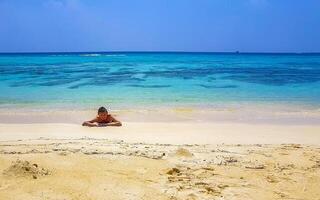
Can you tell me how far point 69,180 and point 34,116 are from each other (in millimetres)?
8191

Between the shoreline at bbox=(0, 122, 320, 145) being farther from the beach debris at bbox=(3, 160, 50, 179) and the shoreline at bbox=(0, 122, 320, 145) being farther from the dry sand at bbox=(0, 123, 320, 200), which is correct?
the beach debris at bbox=(3, 160, 50, 179)

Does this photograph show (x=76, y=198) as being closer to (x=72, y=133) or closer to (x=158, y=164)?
(x=158, y=164)

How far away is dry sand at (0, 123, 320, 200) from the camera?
5.55 m

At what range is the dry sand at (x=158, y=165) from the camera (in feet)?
18.2

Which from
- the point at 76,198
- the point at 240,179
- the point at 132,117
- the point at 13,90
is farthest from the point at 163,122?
the point at 13,90

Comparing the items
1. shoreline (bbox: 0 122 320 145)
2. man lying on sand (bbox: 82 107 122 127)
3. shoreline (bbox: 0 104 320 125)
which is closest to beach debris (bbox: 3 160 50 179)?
shoreline (bbox: 0 122 320 145)

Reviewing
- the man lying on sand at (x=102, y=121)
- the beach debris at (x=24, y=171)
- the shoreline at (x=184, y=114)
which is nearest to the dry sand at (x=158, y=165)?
the beach debris at (x=24, y=171)

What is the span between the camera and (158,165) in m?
6.78

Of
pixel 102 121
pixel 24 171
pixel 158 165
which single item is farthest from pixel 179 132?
pixel 24 171

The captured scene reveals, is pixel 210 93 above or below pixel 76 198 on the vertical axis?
above

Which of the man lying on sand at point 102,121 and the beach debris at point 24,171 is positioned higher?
the man lying on sand at point 102,121

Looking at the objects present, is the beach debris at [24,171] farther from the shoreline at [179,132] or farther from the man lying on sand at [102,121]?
the man lying on sand at [102,121]

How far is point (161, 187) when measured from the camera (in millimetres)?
5715

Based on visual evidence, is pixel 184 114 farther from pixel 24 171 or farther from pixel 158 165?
pixel 24 171
